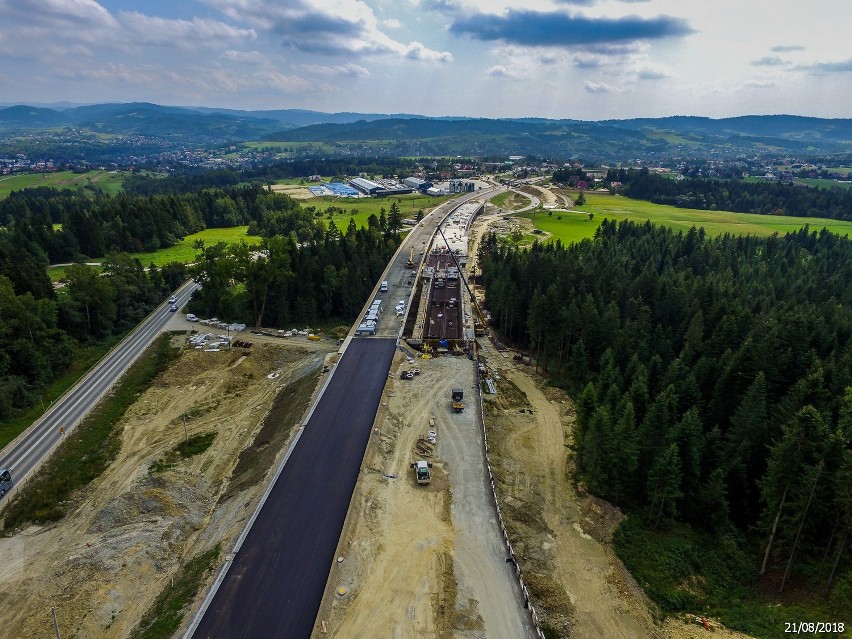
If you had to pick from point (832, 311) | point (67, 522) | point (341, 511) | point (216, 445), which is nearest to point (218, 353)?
point (216, 445)

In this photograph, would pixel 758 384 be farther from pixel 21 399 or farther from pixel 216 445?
pixel 21 399

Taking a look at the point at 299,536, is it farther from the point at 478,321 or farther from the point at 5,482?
the point at 478,321

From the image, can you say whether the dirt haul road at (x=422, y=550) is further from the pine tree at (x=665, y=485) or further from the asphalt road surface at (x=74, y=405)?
the asphalt road surface at (x=74, y=405)

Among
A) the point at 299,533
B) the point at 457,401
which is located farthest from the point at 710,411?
the point at 299,533

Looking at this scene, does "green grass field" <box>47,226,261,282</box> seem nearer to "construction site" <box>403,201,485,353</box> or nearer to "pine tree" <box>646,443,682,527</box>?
"construction site" <box>403,201,485,353</box>

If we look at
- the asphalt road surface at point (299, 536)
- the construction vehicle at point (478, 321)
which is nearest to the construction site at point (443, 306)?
the construction vehicle at point (478, 321)
